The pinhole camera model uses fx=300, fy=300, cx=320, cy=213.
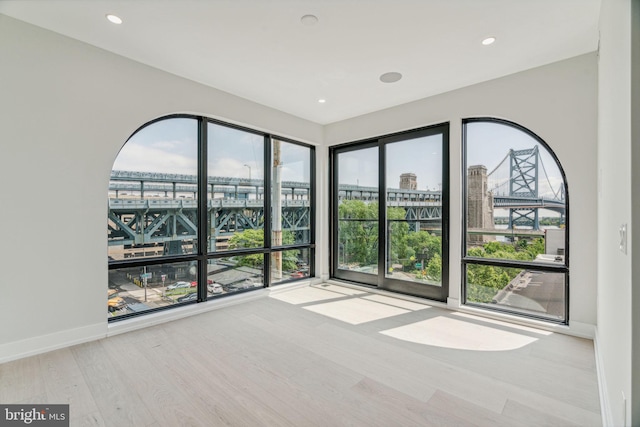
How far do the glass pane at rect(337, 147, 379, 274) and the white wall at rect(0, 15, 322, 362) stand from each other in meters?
3.16

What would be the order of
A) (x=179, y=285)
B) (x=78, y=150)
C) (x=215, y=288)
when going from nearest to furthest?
(x=78, y=150) → (x=179, y=285) → (x=215, y=288)

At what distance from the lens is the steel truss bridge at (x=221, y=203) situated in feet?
10.9

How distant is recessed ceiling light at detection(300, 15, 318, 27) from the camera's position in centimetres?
247

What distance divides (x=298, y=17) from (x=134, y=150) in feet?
7.49

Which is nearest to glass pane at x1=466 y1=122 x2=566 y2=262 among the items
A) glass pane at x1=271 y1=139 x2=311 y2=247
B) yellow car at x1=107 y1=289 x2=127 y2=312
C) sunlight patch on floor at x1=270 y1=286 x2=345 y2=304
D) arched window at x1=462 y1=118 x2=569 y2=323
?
arched window at x1=462 y1=118 x2=569 y2=323

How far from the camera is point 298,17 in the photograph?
248 centimetres

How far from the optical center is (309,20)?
251 cm

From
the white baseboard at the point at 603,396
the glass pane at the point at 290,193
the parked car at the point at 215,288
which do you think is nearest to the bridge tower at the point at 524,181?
the white baseboard at the point at 603,396

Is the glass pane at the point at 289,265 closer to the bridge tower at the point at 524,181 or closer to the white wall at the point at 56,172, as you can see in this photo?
the white wall at the point at 56,172

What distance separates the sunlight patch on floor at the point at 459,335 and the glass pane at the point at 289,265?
2203 mm

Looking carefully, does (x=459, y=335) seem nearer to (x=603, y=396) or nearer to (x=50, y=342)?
(x=603, y=396)

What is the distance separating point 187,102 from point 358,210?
3019mm

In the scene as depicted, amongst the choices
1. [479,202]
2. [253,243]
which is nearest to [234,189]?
[253,243]

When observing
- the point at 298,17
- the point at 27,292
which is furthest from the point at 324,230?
the point at 27,292
